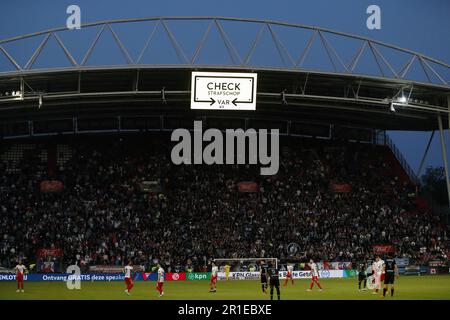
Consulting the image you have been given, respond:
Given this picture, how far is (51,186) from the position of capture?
57781mm

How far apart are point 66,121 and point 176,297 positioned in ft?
122

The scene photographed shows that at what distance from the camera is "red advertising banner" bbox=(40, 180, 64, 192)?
189 ft

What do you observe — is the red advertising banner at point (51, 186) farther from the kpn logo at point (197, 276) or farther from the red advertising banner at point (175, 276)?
the kpn logo at point (197, 276)

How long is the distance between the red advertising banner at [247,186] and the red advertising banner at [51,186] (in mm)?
15781

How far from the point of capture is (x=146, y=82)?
49219 millimetres

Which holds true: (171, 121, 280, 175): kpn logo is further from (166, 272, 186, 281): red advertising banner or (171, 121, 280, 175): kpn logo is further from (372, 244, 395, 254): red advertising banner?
(166, 272, 186, 281): red advertising banner

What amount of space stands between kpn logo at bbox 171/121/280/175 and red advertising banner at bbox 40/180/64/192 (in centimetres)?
1040

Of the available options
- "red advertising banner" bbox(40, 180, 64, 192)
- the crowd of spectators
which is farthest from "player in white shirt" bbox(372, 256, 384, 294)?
"red advertising banner" bbox(40, 180, 64, 192)

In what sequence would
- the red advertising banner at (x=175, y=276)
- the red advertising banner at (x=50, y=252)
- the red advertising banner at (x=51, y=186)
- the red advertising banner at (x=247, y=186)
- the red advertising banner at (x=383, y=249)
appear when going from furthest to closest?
the red advertising banner at (x=247, y=186) → the red advertising banner at (x=51, y=186) → the red advertising banner at (x=383, y=249) → the red advertising banner at (x=50, y=252) → the red advertising banner at (x=175, y=276)

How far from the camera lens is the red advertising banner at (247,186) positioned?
59375mm

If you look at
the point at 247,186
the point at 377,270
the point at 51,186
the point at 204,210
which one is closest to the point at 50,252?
the point at 51,186

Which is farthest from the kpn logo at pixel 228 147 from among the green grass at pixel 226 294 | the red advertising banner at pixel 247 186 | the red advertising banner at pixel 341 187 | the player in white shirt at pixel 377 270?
the player in white shirt at pixel 377 270
